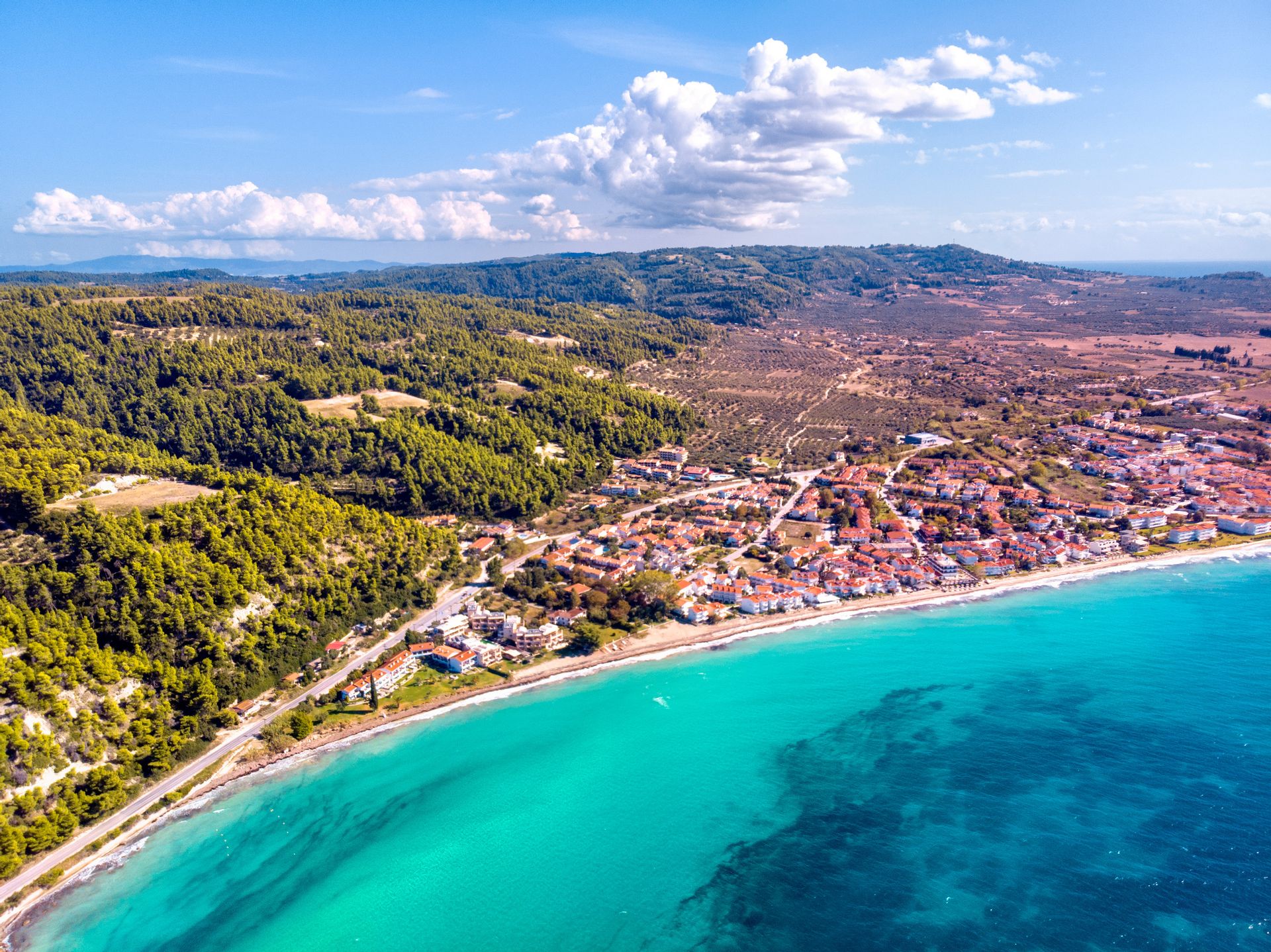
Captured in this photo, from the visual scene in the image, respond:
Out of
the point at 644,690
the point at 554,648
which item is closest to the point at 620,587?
the point at 554,648

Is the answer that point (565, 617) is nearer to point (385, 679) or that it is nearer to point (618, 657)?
point (618, 657)

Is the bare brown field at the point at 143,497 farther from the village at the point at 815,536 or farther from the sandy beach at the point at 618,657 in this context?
the sandy beach at the point at 618,657

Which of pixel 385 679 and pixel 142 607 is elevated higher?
pixel 142 607

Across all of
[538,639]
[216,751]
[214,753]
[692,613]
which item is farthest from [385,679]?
[692,613]

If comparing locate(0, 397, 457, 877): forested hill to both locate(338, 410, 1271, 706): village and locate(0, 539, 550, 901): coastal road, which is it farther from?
locate(338, 410, 1271, 706): village

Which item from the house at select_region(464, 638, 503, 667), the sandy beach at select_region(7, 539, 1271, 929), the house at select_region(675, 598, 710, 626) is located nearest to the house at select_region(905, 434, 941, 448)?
the sandy beach at select_region(7, 539, 1271, 929)

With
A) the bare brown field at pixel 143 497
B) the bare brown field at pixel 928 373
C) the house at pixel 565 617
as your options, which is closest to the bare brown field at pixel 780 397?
the bare brown field at pixel 928 373
